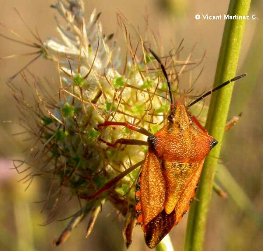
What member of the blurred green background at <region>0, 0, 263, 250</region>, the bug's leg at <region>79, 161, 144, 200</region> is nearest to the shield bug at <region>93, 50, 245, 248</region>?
the bug's leg at <region>79, 161, 144, 200</region>

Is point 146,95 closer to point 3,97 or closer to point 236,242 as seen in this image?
point 236,242

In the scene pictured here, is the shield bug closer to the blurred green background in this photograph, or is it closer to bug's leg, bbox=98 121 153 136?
bug's leg, bbox=98 121 153 136

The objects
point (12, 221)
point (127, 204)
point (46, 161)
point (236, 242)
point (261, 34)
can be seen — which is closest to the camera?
point (127, 204)

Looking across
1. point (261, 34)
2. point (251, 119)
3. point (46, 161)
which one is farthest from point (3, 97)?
point (46, 161)

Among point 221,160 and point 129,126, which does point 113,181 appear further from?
point 221,160

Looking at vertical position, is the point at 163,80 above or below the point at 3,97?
below

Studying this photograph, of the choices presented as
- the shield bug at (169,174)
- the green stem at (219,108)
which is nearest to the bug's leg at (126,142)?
the shield bug at (169,174)
